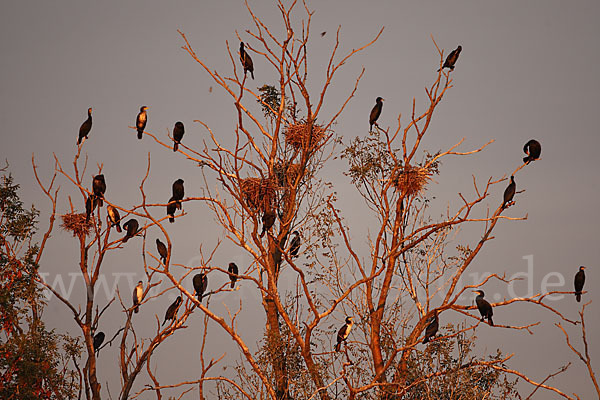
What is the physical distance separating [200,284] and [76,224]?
1844 millimetres

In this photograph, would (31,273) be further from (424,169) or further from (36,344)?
(424,169)

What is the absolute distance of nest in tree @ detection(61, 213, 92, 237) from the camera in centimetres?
975

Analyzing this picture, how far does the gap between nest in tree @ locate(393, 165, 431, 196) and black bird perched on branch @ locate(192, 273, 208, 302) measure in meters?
2.69

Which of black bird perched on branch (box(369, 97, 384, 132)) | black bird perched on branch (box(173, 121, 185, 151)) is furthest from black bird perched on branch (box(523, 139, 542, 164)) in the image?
black bird perched on branch (box(173, 121, 185, 151))

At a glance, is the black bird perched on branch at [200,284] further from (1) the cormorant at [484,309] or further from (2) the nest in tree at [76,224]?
(1) the cormorant at [484,309]

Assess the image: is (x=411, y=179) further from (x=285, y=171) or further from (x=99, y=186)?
(x=99, y=186)

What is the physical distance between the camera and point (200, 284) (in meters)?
9.37

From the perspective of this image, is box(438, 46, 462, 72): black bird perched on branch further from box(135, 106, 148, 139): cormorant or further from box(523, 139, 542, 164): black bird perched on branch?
box(135, 106, 148, 139): cormorant

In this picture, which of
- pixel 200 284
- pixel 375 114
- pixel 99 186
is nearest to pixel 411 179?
pixel 375 114

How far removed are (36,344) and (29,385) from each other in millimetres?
465

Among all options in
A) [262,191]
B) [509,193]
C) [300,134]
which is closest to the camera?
[509,193]

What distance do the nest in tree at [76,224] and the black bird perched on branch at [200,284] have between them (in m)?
1.53

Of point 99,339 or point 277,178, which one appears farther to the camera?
point 277,178

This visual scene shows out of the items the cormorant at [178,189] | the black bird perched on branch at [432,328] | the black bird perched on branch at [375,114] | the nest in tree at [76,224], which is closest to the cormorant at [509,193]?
the black bird perched on branch at [432,328]
